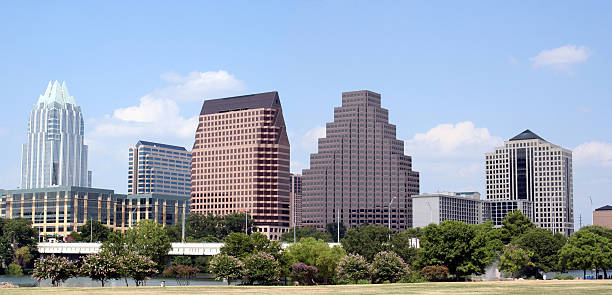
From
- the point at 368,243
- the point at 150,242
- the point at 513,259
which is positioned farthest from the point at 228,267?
the point at 513,259

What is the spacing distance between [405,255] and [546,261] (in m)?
31.7

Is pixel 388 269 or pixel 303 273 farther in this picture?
pixel 303 273

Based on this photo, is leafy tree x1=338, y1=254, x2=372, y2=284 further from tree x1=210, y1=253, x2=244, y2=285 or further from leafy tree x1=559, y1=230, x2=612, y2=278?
leafy tree x1=559, y1=230, x2=612, y2=278

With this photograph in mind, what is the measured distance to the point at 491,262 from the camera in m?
169

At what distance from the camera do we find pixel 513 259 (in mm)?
166750

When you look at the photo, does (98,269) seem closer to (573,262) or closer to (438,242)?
(438,242)

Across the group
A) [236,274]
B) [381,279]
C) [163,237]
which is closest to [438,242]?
[381,279]

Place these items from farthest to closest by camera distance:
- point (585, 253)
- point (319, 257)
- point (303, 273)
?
point (585, 253) < point (319, 257) < point (303, 273)

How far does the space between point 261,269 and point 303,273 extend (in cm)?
1403

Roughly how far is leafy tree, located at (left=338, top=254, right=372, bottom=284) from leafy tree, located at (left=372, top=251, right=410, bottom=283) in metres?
1.36

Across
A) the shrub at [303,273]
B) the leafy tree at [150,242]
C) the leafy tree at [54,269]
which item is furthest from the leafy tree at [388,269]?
the leafy tree at [150,242]

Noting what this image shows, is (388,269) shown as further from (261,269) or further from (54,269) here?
(54,269)

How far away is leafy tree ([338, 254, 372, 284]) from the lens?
472ft

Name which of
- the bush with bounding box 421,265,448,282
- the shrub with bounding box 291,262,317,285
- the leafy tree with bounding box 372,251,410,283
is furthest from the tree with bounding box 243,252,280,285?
the bush with bounding box 421,265,448,282
